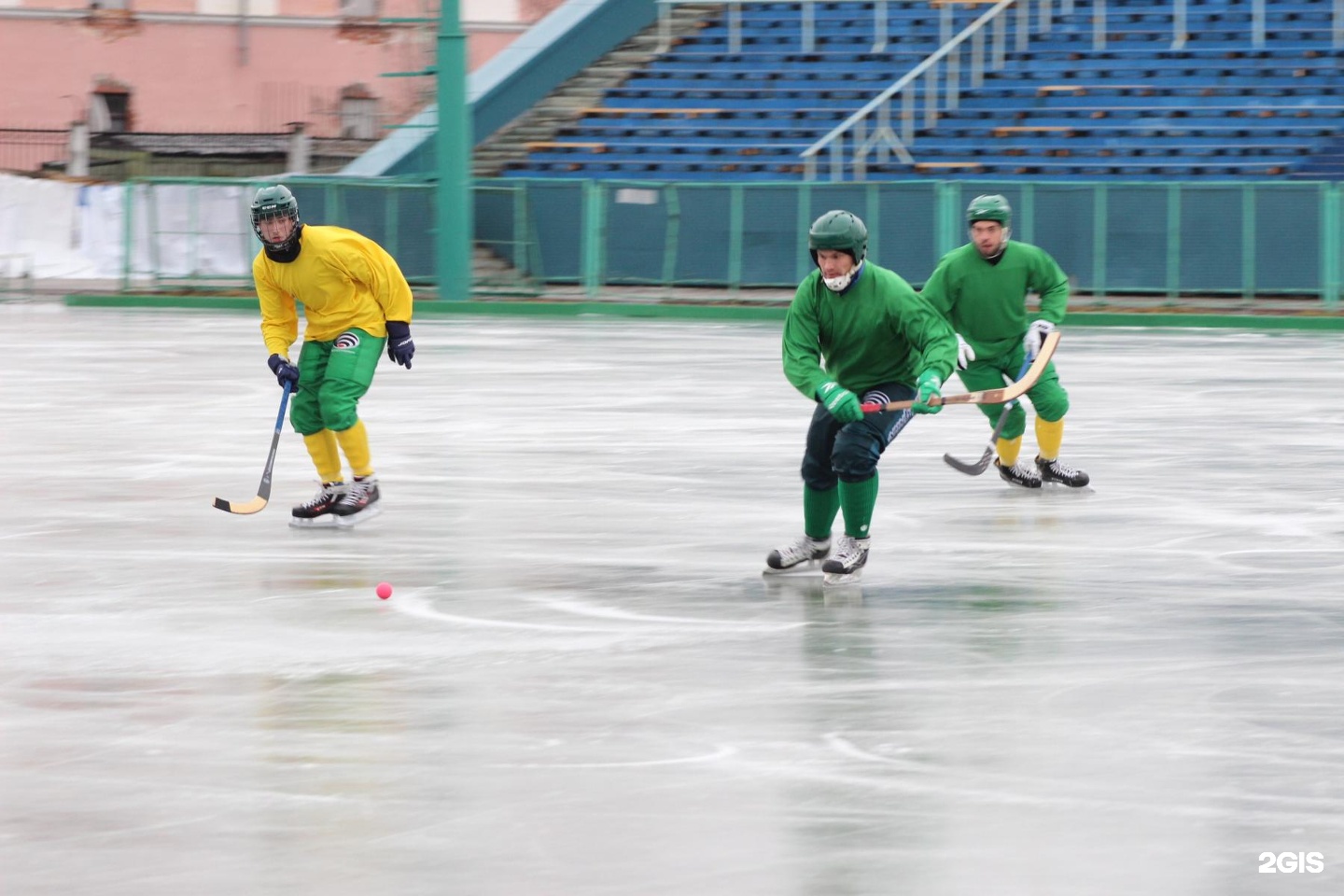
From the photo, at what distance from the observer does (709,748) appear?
241 inches

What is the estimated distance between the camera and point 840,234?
856 centimetres

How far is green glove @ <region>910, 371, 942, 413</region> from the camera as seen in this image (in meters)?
8.61

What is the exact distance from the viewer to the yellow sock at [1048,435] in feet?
39.4

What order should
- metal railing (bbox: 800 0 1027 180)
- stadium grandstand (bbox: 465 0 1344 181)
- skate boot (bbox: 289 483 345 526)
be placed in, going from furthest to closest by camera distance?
metal railing (bbox: 800 0 1027 180)
stadium grandstand (bbox: 465 0 1344 181)
skate boot (bbox: 289 483 345 526)

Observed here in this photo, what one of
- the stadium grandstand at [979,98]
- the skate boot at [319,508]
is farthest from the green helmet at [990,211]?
the stadium grandstand at [979,98]

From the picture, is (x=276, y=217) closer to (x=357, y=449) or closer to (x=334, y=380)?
(x=334, y=380)

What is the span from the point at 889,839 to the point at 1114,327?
2218 centimetres

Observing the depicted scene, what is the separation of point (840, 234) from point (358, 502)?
3.22m

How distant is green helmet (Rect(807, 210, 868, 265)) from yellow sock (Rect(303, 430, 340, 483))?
320 cm

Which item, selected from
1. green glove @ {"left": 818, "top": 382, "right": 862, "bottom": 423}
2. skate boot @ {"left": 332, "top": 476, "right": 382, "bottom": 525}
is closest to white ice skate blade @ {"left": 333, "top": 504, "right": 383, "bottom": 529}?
skate boot @ {"left": 332, "top": 476, "right": 382, "bottom": 525}

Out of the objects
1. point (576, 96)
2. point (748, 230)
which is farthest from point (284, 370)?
point (576, 96)

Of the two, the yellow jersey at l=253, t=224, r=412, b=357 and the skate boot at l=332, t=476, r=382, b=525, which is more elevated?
the yellow jersey at l=253, t=224, r=412, b=357

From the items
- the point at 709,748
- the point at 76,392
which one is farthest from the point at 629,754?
the point at 76,392

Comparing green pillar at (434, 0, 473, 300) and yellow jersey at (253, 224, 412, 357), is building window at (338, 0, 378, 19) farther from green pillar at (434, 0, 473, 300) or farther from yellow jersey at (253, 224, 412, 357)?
yellow jersey at (253, 224, 412, 357)
